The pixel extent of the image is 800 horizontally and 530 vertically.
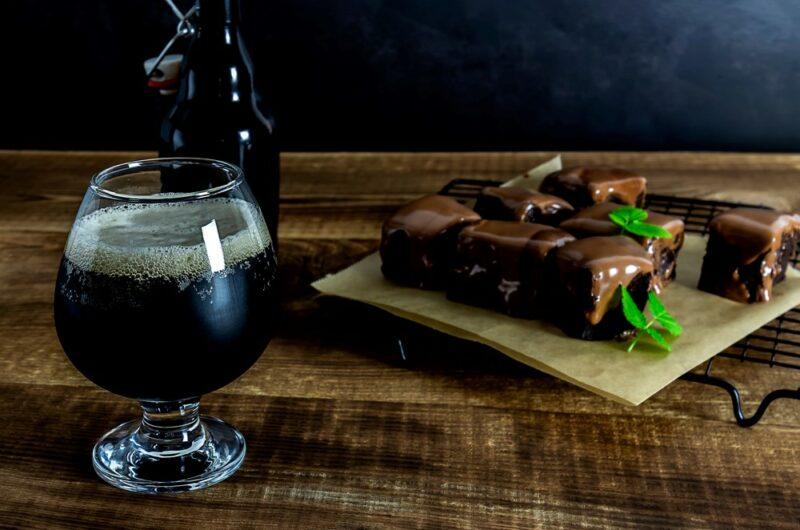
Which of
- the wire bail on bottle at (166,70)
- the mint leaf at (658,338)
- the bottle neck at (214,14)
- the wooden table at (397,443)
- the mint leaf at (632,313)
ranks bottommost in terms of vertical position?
the wooden table at (397,443)

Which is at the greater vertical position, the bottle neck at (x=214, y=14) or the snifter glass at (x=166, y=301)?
the bottle neck at (x=214, y=14)

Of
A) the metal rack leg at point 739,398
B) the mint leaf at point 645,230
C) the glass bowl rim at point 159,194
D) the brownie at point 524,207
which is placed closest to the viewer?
the glass bowl rim at point 159,194

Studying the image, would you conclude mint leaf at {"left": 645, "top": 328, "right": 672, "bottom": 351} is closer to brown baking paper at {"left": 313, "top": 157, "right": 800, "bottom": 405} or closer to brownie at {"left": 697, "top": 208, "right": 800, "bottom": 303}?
brown baking paper at {"left": 313, "top": 157, "right": 800, "bottom": 405}

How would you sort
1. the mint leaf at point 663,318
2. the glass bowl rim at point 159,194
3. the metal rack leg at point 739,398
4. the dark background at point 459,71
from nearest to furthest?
1. the glass bowl rim at point 159,194
2. the metal rack leg at point 739,398
3. the mint leaf at point 663,318
4. the dark background at point 459,71

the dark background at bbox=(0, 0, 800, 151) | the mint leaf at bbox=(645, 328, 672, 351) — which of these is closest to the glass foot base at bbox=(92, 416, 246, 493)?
the mint leaf at bbox=(645, 328, 672, 351)

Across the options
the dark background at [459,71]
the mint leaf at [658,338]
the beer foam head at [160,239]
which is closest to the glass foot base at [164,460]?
the beer foam head at [160,239]

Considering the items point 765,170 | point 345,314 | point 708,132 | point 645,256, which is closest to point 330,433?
point 345,314

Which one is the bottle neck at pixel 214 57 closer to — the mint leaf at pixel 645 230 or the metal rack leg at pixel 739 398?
the mint leaf at pixel 645 230
